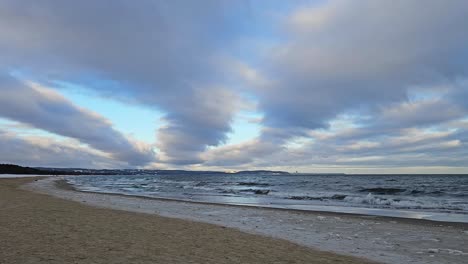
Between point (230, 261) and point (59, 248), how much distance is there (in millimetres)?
3930

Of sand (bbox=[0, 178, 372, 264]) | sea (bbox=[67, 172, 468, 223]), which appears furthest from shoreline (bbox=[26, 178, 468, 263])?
sea (bbox=[67, 172, 468, 223])

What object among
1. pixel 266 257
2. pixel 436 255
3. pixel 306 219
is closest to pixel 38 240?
pixel 266 257

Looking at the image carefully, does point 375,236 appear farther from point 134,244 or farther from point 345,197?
point 345,197

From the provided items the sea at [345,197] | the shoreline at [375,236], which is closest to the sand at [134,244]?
the shoreline at [375,236]

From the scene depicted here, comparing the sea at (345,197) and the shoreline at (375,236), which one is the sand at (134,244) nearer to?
the shoreline at (375,236)

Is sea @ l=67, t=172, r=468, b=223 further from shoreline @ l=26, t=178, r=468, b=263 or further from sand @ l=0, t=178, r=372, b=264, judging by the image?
sand @ l=0, t=178, r=372, b=264

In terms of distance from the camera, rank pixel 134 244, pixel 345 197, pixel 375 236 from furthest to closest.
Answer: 1. pixel 345 197
2. pixel 375 236
3. pixel 134 244

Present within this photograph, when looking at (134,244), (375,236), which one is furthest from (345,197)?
(134,244)

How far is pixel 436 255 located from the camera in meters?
9.33

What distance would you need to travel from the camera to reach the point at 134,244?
353 inches

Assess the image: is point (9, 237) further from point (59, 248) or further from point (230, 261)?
point (230, 261)

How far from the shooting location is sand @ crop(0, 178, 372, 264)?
7.36 metres

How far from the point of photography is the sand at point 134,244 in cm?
736

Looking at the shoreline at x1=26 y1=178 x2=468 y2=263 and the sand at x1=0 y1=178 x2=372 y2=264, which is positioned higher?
the sand at x1=0 y1=178 x2=372 y2=264
